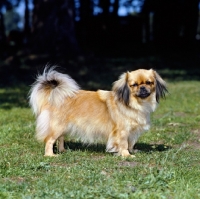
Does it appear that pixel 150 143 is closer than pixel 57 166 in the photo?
No

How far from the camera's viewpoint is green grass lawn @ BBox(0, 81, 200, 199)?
471 cm

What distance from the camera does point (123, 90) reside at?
6.51 m

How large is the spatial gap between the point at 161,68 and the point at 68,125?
49.1 feet

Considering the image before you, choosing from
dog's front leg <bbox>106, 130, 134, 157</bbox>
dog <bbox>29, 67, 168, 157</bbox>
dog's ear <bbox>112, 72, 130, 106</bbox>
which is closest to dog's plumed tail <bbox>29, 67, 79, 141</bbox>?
dog <bbox>29, 67, 168, 157</bbox>

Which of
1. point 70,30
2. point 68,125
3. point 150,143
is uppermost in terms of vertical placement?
point 70,30

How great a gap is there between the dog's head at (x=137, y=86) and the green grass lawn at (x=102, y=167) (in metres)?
0.82

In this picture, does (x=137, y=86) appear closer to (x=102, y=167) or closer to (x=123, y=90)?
(x=123, y=90)

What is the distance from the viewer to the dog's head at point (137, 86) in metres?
6.45

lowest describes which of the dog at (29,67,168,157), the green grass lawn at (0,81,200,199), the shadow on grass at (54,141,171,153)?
the shadow on grass at (54,141,171,153)

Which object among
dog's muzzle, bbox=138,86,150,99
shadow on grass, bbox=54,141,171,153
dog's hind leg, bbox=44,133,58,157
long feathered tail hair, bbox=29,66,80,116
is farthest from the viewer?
shadow on grass, bbox=54,141,171,153

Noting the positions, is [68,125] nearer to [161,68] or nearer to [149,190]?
[149,190]

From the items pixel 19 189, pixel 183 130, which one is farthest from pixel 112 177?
pixel 183 130

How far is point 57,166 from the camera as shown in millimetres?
5836

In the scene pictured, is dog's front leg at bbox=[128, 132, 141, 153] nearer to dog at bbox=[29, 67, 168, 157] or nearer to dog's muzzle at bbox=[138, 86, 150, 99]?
dog at bbox=[29, 67, 168, 157]
